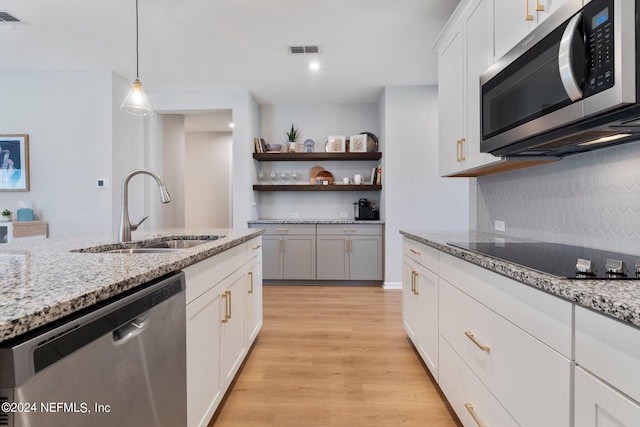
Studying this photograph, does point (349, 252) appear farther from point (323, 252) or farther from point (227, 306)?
point (227, 306)

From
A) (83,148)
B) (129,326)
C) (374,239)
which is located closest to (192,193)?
(83,148)

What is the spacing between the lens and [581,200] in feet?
4.96

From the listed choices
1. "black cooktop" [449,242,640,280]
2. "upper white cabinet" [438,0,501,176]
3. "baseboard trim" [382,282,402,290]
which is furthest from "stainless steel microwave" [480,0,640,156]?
"baseboard trim" [382,282,402,290]

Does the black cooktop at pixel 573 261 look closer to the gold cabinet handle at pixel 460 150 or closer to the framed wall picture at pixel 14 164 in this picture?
the gold cabinet handle at pixel 460 150

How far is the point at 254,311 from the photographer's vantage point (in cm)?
239

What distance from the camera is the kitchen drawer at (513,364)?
2.76 ft

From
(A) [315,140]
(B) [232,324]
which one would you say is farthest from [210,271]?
(A) [315,140]

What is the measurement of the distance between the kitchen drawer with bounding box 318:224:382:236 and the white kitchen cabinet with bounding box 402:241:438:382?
1.73m

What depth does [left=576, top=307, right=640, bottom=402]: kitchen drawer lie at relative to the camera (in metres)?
0.62

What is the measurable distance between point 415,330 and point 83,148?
13.3ft

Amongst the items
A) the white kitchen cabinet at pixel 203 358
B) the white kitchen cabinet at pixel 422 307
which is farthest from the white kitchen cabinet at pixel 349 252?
the white kitchen cabinet at pixel 203 358

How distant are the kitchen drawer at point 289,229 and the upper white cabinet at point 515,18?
301 centimetres

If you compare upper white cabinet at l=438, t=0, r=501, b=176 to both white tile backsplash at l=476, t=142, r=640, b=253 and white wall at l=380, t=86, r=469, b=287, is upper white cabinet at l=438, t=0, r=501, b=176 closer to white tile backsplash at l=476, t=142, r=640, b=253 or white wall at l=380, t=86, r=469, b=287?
white tile backsplash at l=476, t=142, r=640, b=253

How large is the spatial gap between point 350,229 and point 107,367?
144 inches
